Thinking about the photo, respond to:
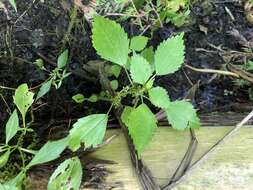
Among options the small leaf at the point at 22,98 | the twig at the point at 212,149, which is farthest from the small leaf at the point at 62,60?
the twig at the point at 212,149

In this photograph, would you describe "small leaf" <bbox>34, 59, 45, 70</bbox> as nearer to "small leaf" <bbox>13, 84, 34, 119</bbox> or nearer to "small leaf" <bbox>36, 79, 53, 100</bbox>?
"small leaf" <bbox>36, 79, 53, 100</bbox>

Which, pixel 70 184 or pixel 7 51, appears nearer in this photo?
pixel 70 184

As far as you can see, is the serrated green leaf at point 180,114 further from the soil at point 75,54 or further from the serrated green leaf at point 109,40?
the soil at point 75,54

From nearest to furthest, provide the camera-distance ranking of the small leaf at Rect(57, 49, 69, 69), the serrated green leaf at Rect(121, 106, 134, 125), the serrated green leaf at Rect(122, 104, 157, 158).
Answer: the serrated green leaf at Rect(122, 104, 157, 158)
the serrated green leaf at Rect(121, 106, 134, 125)
the small leaf at Rect(57, 49, 69, 69)

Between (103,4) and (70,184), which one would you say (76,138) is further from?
→ (103,4)

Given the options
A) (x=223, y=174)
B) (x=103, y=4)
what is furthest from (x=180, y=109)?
(x=103, y=4)

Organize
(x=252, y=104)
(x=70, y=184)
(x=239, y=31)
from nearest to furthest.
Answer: (x=70, y=184), (x=252, y=104), (x=239, y=31)

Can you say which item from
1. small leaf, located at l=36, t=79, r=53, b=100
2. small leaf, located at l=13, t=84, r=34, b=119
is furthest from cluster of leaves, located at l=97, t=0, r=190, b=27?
small leaf, located at l=13, t=84, r=34, b=119
